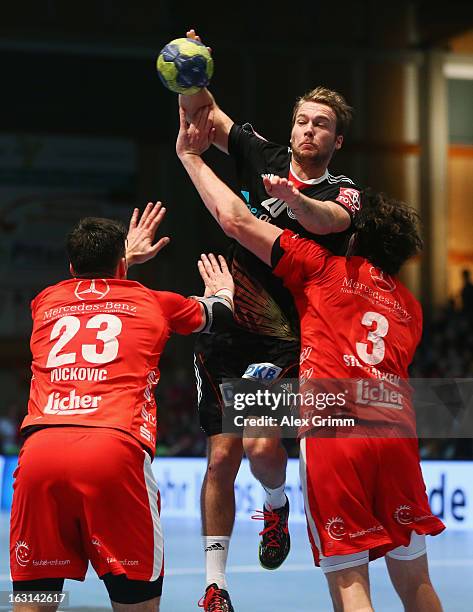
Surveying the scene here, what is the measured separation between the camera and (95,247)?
410cm

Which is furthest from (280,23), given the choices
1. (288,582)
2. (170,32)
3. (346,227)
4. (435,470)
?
(346,227)

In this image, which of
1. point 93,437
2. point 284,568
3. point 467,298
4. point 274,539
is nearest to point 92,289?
point 93,437

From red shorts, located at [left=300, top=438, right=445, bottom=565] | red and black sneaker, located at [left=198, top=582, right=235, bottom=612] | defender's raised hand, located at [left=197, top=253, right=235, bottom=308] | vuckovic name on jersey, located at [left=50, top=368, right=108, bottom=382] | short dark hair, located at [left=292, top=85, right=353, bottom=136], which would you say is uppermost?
short dark hair, located at [left=292, top=85, right=353, bottom=136]

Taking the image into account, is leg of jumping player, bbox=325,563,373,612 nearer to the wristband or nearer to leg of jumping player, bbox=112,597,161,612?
leg of jumping player, bbox=112,597,161,612

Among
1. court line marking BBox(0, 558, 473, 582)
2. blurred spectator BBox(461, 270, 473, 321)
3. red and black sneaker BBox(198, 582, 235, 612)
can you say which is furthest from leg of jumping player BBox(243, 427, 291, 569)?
blurred spectator BBox(461, 270, 473, 321)

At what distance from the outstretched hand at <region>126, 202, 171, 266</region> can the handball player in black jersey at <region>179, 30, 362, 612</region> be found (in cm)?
47

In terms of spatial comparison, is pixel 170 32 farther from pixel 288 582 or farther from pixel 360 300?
pixel 360 300

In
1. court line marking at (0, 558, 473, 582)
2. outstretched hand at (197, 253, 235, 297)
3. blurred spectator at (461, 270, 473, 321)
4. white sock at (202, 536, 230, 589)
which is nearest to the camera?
outstretched hand at (197, 253, 235, 297)

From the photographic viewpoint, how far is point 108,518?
3709mm

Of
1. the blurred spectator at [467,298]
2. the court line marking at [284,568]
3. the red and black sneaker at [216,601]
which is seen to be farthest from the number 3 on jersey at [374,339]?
the blurred spectator at [467,298]

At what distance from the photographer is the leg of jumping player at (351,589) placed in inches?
155

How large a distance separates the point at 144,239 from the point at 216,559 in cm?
151

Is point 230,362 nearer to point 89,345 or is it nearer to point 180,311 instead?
point 180,311

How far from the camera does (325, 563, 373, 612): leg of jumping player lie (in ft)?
12.9
